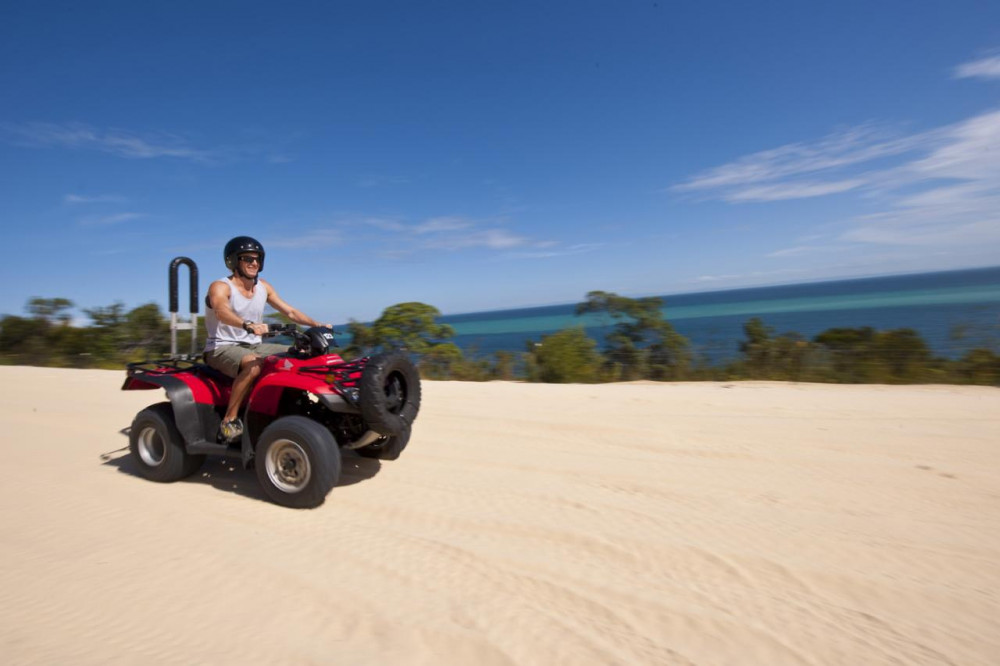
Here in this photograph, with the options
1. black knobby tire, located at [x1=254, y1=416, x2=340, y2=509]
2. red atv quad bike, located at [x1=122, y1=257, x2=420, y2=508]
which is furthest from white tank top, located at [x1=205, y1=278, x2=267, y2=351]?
black knobby tire, located at [x1=254, y1=416, x2=340, y2=509]

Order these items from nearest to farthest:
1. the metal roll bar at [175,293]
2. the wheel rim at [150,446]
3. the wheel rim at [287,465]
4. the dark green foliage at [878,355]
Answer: the wheel rim at [287,465] → the wheel rim at [150,446] → the metal roll bar at [175,293] → the dark green foliage at [878,355]

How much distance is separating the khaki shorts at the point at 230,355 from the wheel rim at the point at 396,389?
3.32 feet

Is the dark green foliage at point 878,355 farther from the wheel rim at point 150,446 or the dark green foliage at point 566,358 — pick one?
the wheel rim at point 150,446

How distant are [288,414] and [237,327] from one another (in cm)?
86

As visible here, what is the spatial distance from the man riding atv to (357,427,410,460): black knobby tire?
1.14 meters

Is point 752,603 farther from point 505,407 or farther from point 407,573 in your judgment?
point 505,407

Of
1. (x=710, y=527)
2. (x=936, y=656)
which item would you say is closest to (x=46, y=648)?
(x=710, y=527)

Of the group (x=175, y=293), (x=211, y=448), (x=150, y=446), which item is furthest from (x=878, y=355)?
(x=150, y=446)

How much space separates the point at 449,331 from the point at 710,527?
10286 millimetres

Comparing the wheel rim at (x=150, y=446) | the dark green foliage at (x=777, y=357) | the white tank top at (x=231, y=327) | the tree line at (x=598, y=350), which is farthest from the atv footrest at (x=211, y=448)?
the dark green foliage at (x=777, y=357)

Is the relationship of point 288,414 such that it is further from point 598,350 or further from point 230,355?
point 598,350

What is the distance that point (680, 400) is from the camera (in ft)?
24.0

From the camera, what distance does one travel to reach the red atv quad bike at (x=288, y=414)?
3.79 metres

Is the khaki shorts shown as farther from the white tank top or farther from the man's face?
the man's face
